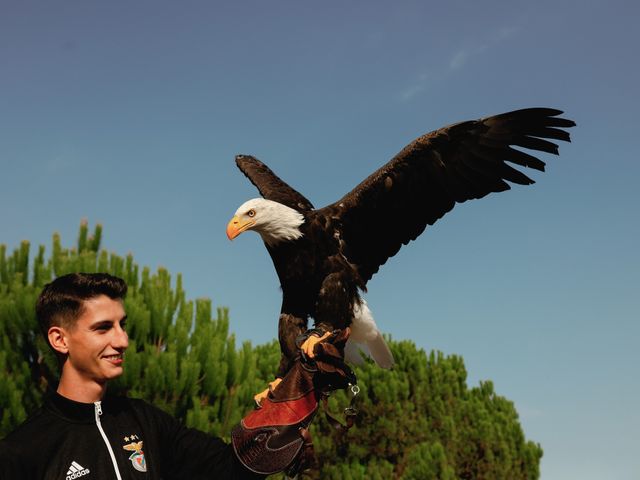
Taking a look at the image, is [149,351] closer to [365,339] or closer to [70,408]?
[365,339]

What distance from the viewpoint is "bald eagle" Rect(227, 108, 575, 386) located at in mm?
5113

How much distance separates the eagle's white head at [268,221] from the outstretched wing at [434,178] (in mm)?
469

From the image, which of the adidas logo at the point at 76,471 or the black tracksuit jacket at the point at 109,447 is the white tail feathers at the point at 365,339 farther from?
the adidas logo at the point at 76,471

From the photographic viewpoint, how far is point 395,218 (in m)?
6.02

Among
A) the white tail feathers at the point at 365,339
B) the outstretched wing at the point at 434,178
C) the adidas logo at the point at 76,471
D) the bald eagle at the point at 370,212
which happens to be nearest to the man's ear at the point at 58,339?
the adidas logo at the point at 76,471

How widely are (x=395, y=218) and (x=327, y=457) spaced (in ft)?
37.6

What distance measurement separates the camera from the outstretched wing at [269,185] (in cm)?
576

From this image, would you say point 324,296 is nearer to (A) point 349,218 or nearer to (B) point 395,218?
(A) point 349,218

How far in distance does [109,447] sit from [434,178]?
377cm

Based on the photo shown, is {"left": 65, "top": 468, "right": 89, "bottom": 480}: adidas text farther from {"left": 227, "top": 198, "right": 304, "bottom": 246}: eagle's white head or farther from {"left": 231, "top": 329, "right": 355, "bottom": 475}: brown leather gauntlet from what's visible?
{"left": 227, "top": 198, "right": 304, "bottom": 246}: eagle's white head

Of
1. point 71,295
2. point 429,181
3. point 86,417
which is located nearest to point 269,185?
point 429,181

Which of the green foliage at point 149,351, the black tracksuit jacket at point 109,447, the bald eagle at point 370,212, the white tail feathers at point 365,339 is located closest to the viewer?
the black tracksuit jacket at point 109,447

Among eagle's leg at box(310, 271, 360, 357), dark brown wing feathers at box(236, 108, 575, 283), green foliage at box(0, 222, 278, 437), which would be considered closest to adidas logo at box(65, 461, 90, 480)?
eagle's leg at box(310, 271, 360, 357)

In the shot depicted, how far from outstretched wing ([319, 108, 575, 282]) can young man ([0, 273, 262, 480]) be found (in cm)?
256
